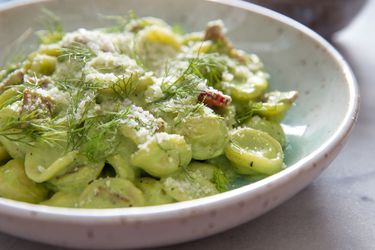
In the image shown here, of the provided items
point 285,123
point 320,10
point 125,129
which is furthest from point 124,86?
point 320,10

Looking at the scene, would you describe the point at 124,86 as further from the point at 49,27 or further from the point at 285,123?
the point at 49,27

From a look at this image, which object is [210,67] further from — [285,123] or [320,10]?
[320,10]

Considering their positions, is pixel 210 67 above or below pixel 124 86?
below

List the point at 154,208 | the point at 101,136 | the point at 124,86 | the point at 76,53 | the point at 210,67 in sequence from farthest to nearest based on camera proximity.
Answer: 1. the point at 210,67
2. the point at 76,53
3. the point at 124,86
4. the point at 101,136
5. the point at 154,208

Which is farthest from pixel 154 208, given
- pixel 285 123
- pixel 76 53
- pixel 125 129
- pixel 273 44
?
pixel 273 44

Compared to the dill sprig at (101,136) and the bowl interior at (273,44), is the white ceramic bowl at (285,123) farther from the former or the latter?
the dill sprig at (101,136)

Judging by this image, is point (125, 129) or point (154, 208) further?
point (125, 129)

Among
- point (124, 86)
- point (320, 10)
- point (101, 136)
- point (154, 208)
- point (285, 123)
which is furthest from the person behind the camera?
point (320, 10)

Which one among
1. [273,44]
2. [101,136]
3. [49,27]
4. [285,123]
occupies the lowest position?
[285,123]

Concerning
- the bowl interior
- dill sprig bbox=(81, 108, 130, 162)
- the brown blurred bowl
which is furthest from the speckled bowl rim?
the brown blurred bowl
